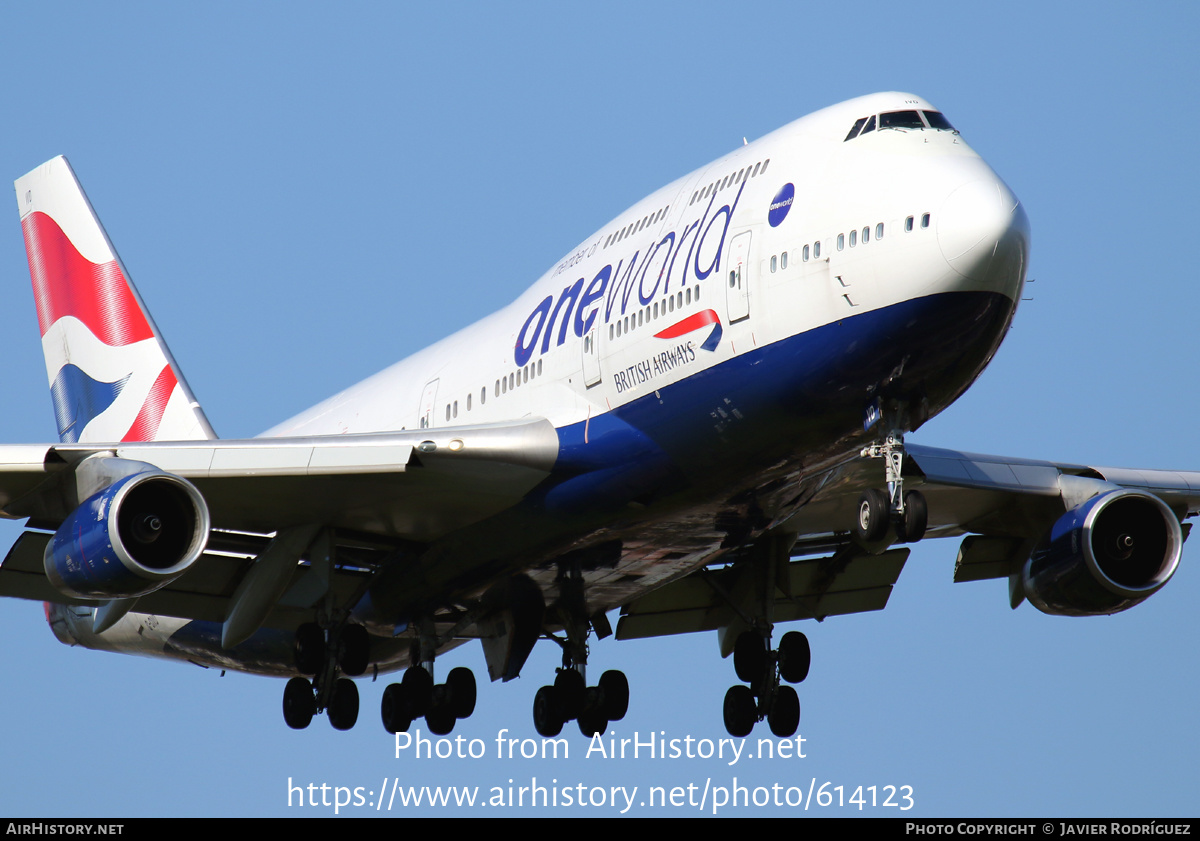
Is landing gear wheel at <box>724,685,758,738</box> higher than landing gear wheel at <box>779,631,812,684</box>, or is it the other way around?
landing gear wheel at <box>779,631,812,684</box>

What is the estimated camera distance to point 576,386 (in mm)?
21125

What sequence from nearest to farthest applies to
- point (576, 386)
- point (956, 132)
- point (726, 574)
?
1. point (956, 132)
2. point (576, 386)
3. point (726, 574)

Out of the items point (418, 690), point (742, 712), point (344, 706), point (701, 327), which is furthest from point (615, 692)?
point (701, 327)

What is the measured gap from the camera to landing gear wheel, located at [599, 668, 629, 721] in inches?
1056

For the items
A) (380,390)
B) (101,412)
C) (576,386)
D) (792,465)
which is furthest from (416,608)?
(101,412)

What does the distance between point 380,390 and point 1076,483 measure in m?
11.4

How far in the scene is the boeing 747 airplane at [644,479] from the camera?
59.5 ft

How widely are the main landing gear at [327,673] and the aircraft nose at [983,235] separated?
36.8ft

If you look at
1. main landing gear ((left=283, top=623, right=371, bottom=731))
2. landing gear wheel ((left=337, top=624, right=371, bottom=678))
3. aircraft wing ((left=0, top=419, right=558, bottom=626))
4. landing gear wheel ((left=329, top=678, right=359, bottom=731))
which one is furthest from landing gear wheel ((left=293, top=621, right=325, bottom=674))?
aircraft wing ((left=0, top=419, right=558, bottom=626))

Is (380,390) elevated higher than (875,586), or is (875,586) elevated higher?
(380,390)

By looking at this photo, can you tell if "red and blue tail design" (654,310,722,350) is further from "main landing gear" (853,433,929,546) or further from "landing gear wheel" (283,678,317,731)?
"landing gear wheel" (283,678,317,731)

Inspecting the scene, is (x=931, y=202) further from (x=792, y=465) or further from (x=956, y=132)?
(x=792, y=465)

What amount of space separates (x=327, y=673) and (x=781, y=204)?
10481 millimetres

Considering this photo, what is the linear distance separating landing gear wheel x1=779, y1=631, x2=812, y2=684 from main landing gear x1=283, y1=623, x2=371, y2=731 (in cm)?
672
